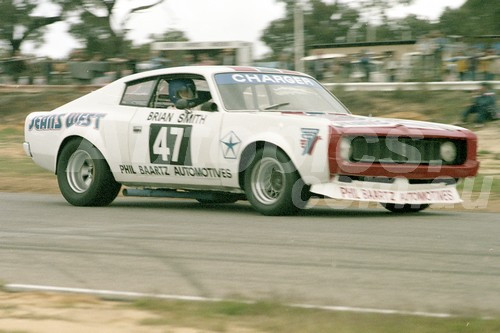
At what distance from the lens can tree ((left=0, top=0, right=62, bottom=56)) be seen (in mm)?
37062

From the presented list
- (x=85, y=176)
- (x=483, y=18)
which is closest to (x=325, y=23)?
(x=483, y=18)

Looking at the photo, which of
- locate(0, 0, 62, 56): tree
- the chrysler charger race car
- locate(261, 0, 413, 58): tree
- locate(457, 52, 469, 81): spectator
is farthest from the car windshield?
locate(261, 0, 413, 58): tree

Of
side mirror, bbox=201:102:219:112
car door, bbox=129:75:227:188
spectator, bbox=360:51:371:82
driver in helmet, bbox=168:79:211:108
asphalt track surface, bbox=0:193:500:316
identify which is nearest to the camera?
asphalt track surface, bbox=0:193:500:316

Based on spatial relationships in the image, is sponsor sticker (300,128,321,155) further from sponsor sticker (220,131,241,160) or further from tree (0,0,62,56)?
tree (0,0,62,56)

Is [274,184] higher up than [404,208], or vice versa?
[274,184]

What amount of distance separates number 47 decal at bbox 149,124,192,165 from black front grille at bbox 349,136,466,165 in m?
1.78

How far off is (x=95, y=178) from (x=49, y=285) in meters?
4.71

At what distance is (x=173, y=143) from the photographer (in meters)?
9.99

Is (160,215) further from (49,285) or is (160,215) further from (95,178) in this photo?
(49,285)

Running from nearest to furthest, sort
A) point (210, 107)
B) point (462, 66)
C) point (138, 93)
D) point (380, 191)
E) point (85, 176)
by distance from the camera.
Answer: point (380, 191) < point (210, 107) < point (138, 93) < point (85, 176) < point (462, 66)

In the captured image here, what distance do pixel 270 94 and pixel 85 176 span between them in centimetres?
231

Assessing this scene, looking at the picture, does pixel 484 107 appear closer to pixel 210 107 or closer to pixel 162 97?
pixel 162 97

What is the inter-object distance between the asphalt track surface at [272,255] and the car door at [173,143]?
384mm

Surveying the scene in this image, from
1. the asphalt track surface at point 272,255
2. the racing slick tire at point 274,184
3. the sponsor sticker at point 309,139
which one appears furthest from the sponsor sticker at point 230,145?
the sponsor sticker at point 309,139
